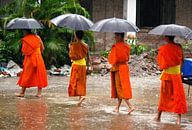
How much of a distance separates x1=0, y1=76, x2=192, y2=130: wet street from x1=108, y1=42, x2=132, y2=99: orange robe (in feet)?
1.32

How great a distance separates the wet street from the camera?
8328 millimetres

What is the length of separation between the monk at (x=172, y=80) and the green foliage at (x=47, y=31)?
8053 millimetres

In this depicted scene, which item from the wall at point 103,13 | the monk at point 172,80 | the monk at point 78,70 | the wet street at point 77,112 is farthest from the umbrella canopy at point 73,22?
the wall at point 103,13

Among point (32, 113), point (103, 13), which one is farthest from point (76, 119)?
point (103, 13)

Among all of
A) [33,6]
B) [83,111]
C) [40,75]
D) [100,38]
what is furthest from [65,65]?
[83,111]

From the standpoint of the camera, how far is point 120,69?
31.7 feet

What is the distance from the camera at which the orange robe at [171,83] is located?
8.81m

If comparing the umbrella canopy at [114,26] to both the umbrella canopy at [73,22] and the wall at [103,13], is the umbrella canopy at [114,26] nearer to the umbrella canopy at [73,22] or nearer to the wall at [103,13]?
the umbrella canopy at [73,22]

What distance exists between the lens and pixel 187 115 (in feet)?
31.8

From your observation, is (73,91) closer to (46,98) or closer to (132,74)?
(46,98)

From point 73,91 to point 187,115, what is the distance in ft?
7.86

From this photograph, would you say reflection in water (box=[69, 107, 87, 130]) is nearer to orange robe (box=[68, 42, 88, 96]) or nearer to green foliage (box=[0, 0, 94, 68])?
orange robe (box=[68, 42, 88, 96])

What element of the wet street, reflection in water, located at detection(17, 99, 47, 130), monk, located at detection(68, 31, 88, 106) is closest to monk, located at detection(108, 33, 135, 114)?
the wet street

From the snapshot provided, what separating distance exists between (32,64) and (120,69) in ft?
8.15
